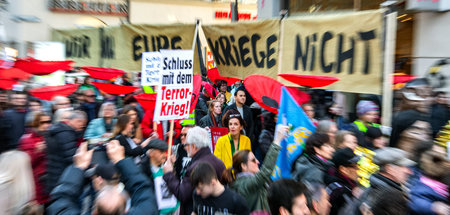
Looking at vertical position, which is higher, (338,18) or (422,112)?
(338,18)

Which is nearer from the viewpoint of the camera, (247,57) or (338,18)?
(338,18)

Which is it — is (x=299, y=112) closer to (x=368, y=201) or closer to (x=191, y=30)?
(x=368, y=201)

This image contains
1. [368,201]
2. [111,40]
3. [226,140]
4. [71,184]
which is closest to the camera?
[368,201]

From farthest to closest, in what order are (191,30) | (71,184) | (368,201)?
(191,30) → (71,184) → (368,201)

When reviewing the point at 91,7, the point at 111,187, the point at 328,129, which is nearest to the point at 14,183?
the point at 111,187

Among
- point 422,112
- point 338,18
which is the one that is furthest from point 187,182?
point 422,112

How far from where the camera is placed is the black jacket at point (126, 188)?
3865 mm

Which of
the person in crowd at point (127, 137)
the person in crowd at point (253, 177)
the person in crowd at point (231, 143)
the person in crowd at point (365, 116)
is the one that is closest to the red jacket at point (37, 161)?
the person in crowd at point (127, 137)

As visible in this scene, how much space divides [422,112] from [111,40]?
657 cm

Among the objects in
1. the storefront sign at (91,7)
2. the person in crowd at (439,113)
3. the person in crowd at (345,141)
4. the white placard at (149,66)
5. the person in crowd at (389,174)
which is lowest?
the person in crowd at (389,174)

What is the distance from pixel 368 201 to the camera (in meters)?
3.48

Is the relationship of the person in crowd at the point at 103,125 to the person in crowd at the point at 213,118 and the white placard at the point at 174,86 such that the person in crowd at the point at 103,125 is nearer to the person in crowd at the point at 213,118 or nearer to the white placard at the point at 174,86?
the white placard at the point at 174,86

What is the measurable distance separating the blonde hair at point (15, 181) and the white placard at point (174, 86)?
202cm

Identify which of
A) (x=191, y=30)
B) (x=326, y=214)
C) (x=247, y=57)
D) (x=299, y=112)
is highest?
(x=191, y=30)
